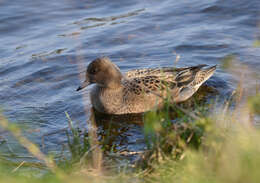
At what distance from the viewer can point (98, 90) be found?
8133 millimetres

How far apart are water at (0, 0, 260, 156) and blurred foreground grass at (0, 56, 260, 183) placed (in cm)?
169

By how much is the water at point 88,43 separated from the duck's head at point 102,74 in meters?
0.58

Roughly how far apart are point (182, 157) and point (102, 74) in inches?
135

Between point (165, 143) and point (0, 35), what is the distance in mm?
7917

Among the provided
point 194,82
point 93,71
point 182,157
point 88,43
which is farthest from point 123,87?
point 182,157

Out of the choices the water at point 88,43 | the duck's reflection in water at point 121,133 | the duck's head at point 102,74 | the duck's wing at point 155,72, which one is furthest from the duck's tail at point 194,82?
the duck's head at point 102,74

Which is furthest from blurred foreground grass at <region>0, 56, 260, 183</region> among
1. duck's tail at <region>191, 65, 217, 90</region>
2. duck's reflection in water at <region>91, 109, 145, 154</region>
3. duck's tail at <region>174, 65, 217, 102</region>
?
duck's tail at <region>191, 65, 217, 90</region>

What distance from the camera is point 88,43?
35.9ft

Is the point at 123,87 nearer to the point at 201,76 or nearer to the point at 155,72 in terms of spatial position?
the point at 155,72

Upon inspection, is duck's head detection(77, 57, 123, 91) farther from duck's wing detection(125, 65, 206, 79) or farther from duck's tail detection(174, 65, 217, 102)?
duck's tail detection(174, 65, 217, 102)

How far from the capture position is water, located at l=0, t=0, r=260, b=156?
829cm

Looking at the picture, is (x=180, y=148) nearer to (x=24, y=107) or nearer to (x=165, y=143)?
(x=165, y=143)

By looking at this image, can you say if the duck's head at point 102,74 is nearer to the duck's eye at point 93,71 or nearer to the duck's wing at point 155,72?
the duck's eye at point 93,71

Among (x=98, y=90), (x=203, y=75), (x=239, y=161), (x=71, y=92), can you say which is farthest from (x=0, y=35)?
(x=239, y=161)
